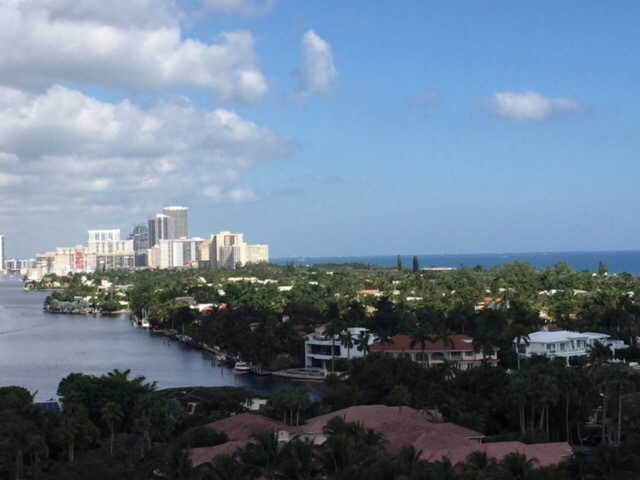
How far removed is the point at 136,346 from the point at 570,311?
34237 millimetres

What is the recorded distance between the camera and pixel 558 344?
2025 inches

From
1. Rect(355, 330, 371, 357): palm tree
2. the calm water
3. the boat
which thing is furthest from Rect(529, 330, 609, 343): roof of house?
the boat

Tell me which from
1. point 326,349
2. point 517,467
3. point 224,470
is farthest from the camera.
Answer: point 326,349

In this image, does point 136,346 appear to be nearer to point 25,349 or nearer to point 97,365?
point 25,349

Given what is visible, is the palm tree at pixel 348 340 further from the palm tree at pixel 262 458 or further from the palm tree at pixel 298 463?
the palm tree at pixel 298 463

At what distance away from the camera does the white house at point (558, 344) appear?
167ft

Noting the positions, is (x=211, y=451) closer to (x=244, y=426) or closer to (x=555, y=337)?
(x=244, y=426)

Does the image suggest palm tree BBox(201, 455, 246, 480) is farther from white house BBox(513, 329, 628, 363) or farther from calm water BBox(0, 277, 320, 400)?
white house BBox(513, 329, 628, 363)

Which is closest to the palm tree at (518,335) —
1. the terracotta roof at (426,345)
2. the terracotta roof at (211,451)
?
the terracotta roof at (426,345)

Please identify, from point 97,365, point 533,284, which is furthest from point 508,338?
point 533,284

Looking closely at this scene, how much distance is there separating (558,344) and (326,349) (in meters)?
14.4

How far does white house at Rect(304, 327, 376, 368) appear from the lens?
5656 cm

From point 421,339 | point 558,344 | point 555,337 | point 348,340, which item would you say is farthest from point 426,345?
point 558,344

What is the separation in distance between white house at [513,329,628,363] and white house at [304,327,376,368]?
31.9ft
